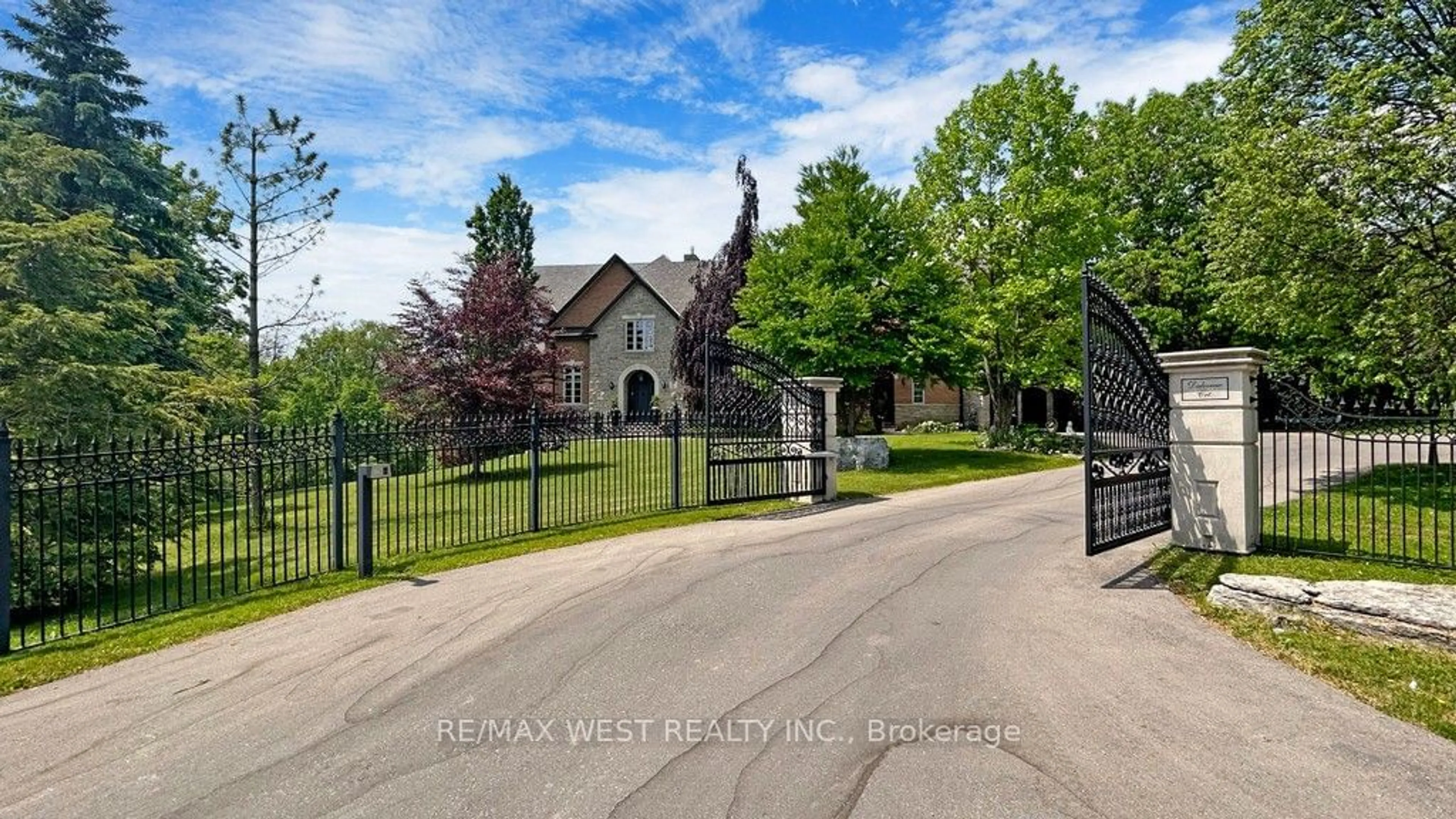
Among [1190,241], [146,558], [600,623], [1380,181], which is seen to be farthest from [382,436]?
[1190,241]

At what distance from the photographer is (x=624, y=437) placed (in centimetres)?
1193

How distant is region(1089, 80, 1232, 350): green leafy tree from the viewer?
27.9m

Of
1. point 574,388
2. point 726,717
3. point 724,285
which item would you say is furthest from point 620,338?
point 726,717

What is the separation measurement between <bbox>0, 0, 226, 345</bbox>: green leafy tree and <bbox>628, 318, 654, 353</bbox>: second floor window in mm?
20800

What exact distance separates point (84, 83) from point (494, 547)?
63.6 feet

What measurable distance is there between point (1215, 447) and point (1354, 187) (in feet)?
27.4

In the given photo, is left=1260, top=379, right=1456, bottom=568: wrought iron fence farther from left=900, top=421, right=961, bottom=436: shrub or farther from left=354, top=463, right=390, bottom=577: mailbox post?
left=900, top=421, right=961, bottom=436: shrub

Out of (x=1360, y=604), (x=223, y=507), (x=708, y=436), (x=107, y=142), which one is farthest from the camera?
(x=107, y=142)

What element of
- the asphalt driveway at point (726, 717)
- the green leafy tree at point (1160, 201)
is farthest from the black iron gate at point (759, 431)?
the green leafy tree at point (1160, 201)

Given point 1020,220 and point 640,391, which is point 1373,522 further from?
point 640,391

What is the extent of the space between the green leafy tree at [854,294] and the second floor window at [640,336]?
58.9ft

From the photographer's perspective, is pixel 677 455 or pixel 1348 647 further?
pixel 677 455

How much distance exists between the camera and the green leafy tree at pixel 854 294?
18.7 m

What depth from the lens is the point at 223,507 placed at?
950 cm
